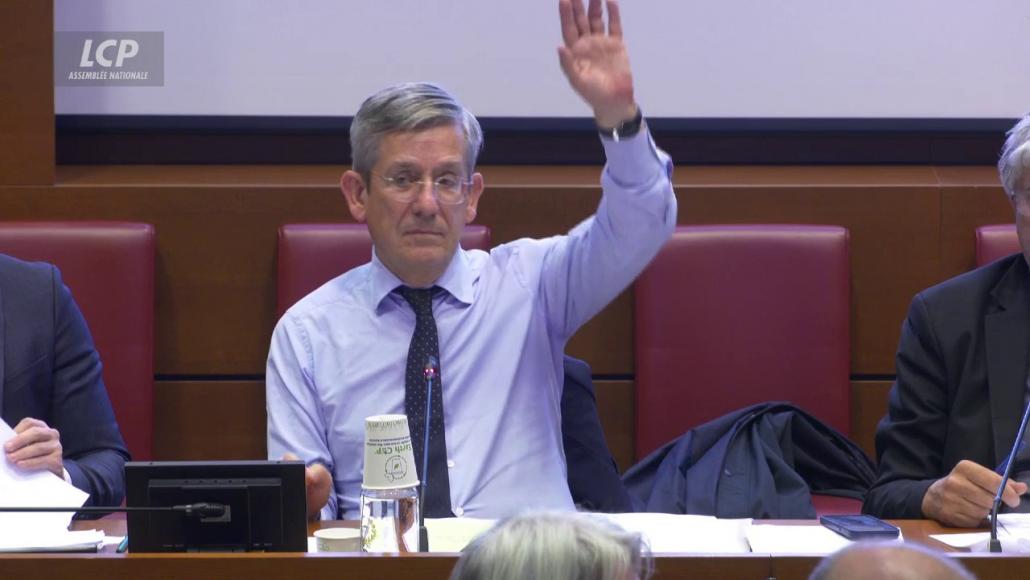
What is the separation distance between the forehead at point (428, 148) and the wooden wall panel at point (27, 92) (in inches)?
54.7

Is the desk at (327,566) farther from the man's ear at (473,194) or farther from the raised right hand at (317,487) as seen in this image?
the man's ear at (473,194)

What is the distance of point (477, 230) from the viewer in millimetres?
3678

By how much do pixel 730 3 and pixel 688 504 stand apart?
1.47 metres

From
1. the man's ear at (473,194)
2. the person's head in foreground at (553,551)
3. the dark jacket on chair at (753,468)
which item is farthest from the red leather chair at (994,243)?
the person's head in foreground at (553,551)

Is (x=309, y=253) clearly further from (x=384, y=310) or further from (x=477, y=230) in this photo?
(x=384, y=310)

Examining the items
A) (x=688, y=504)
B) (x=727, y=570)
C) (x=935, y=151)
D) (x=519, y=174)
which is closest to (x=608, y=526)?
(x=727, y=570)

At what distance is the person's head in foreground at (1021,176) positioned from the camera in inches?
112

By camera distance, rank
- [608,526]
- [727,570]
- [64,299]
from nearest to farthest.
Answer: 1. [608,526]
2. [727,570]
3. [64,299]

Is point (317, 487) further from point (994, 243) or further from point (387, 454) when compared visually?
point (994, 243)

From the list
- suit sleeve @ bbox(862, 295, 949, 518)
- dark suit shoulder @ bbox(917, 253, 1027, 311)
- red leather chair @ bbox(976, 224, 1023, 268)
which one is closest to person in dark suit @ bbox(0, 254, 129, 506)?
suit sleeve @ bbox(862, 295, 949, 518)

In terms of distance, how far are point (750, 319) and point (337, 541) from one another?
179cm

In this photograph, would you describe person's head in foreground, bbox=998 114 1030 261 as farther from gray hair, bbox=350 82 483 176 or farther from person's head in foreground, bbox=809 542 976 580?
person's head in foreground, bbox=809 542 976 580

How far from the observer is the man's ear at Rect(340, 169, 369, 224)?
2.97m

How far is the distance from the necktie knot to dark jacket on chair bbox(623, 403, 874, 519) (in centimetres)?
75
